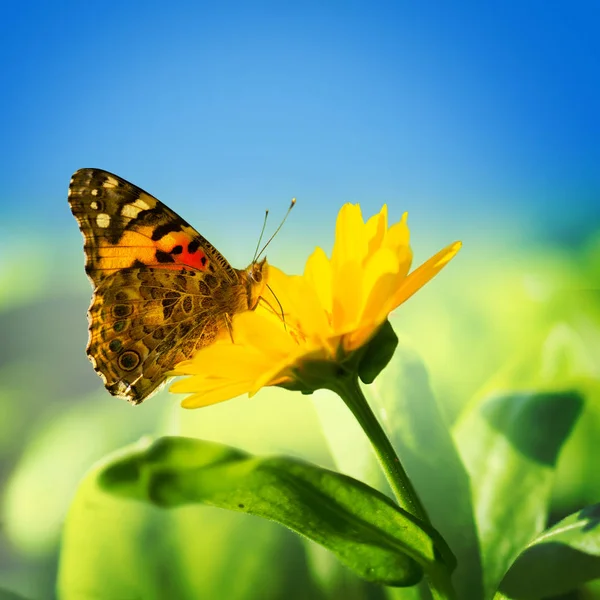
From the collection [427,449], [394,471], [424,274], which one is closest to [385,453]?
[394,471]

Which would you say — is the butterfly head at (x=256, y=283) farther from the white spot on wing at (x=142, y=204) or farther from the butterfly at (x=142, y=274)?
the white spot on wing at (x=142, y=204)

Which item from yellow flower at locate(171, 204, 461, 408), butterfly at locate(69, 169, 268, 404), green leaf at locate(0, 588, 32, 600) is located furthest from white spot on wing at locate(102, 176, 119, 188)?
green leaf at locate(0, 588, 32, 600)

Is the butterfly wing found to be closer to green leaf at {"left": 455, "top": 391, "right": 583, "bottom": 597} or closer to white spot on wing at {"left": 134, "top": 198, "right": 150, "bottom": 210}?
white spot on wing at {"left": 134, "top": 198, "right": 150, "bottom": 210}

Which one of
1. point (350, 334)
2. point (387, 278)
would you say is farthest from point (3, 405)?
point (387, 278)

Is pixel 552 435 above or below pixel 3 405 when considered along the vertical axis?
below

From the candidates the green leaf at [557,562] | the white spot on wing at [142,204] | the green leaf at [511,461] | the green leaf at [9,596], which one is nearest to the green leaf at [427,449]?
the green leaf at [511,461]

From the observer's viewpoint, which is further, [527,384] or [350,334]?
[527,384]

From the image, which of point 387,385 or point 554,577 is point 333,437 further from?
point 554,577
